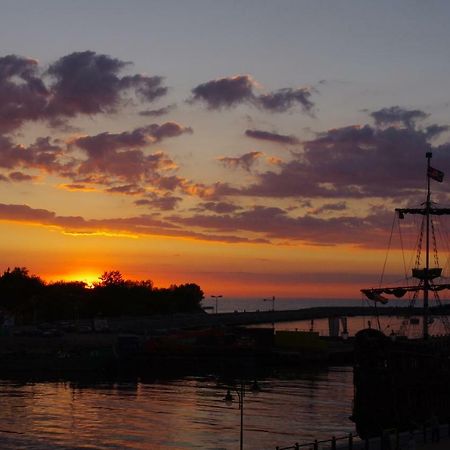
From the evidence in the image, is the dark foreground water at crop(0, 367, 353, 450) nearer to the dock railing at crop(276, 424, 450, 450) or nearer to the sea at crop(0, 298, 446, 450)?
the sea at crop(0, 298, 446, 450)

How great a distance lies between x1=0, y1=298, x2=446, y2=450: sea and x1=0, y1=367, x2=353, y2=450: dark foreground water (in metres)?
0.08

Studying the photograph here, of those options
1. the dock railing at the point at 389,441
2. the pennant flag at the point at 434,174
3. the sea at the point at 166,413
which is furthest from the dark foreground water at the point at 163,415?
the pennant flag at the point at 434,174

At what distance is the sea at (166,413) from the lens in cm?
6831

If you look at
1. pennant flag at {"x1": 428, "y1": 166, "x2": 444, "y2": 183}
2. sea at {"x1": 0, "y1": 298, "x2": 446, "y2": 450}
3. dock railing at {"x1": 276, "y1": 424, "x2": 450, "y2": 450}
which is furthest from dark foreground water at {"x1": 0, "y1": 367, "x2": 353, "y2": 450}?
pennant flag at {"x1": 428, "y1": 166, "x2": 444, "y2": 183}

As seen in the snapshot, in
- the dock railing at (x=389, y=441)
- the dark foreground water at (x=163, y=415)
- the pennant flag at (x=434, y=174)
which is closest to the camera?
the dock railing at (x=389, y=441)

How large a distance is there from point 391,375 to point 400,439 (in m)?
23.7

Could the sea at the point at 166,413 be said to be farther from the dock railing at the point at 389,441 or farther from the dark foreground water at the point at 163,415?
the dock railing at the point at 389,441

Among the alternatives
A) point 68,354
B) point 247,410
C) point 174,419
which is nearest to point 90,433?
point 174,419

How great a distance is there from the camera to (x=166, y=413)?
8331cm

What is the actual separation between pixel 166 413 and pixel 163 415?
1.39m

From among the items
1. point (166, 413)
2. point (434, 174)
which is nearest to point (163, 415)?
point (166, 413)

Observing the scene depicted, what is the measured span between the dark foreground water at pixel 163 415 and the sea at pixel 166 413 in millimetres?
80

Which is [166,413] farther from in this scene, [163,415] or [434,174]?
[434,174]

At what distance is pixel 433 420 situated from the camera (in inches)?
2078
